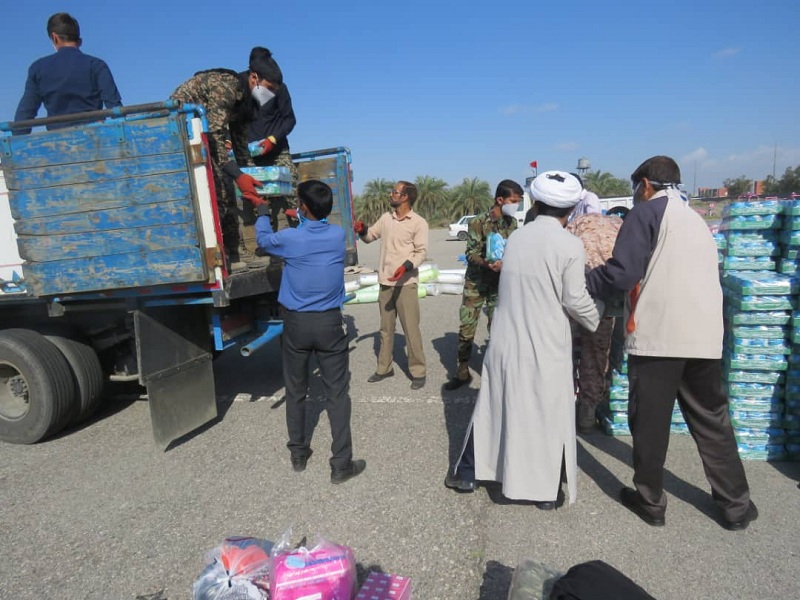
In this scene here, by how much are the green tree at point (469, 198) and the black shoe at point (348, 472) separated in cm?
3867

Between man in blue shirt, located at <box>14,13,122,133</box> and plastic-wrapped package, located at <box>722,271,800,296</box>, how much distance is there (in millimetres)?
5085

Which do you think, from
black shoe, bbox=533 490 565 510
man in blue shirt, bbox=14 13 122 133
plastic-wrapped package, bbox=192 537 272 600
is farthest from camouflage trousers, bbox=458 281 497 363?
man in blue shirt, bbox=14 13 122 133

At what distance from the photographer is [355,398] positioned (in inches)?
196

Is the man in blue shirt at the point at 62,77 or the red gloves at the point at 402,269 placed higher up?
the man in blue shirt at the point at 62,77

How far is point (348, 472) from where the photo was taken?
3.41m

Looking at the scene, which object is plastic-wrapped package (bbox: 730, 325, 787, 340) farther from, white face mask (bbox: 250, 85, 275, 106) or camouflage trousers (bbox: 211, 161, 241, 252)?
white face mask (bbox: 250, 85, 275, 106)

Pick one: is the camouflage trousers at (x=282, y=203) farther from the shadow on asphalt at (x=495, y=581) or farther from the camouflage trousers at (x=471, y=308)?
the shadow on asphalt at (x=495, y=581)

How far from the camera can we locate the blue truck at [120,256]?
11.6 ft

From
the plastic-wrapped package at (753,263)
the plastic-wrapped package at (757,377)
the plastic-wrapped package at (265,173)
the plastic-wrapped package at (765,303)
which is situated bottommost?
the plastic-wrapped package at (757,377)

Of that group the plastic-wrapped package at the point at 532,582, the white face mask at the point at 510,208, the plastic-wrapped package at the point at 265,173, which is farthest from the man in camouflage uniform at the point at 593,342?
the plastic-wrapped package at the point at 265,173

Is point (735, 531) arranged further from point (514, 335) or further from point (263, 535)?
point (263, 535)

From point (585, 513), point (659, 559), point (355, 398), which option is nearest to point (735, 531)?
point (659, 559)

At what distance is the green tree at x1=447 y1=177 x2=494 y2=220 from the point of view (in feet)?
136

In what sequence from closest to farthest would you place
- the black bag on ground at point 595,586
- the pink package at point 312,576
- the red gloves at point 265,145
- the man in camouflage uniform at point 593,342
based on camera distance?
the black bag on ground at point 595,586 < the pink package at point 312,576 < the man in camouflage uniform at point 593,342 < the red gloves at point 265,145
